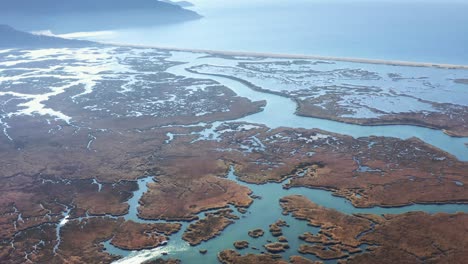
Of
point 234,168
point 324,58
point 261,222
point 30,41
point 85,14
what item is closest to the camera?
point 261,222

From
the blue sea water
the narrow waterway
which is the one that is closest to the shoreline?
the blue sea water

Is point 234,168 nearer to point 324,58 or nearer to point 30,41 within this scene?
point 324,58

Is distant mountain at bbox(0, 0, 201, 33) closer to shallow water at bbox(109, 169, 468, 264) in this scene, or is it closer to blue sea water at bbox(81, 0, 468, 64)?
blue sea water at bbox(81, 0, 468, 64)

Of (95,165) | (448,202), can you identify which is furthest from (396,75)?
(95,165)

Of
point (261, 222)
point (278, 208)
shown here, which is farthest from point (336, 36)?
point (261, 222)

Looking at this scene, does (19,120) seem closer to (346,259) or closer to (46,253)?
(46,253)

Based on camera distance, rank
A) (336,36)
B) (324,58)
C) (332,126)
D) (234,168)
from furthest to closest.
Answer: (336,36), (324,58), (332,126), (234,168)

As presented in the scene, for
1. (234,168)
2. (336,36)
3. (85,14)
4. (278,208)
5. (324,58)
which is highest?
(85,14)

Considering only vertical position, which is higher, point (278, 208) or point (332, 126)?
point (332, 126)

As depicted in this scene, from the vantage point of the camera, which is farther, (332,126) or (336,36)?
(336,36)
